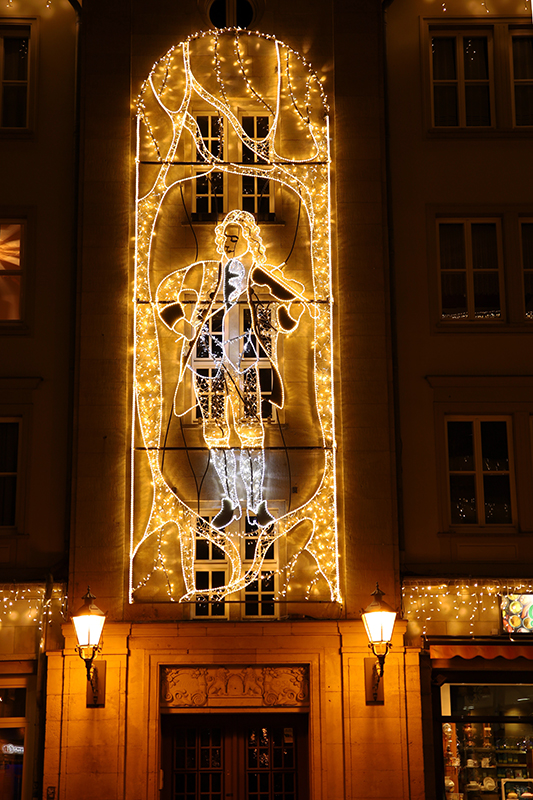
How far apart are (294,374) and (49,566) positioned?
444 centimetres

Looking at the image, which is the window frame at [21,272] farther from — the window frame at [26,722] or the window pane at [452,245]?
the window pane at [452,245]

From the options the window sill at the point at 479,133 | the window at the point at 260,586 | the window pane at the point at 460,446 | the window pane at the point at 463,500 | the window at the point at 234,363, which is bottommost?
the window at the point at 260,586

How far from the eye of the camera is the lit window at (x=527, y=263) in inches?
605

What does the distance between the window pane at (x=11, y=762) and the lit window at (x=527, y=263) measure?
31.5 feet

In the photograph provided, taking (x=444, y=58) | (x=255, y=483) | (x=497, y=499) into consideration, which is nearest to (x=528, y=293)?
(x=497, y=499)

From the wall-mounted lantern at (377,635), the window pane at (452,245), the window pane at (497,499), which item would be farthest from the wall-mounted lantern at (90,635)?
the window pane at (452,245)

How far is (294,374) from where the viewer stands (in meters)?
14.7

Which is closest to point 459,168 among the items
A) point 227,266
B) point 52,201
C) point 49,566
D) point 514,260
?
point 514,260

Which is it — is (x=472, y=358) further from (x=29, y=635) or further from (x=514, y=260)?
(x=29, y=635)

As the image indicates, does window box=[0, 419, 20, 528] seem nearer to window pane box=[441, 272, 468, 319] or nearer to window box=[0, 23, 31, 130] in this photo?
window box=[0, 23, 31, 130]

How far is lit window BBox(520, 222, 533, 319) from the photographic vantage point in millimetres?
15375

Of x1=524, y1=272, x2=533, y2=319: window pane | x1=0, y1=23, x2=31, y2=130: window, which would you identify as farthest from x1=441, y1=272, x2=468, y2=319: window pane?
x1=0, y1=23, x2=31, y2=130: window

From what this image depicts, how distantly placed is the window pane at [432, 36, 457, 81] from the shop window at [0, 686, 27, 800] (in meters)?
11.3

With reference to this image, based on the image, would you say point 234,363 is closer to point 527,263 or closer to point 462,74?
point 527,263
